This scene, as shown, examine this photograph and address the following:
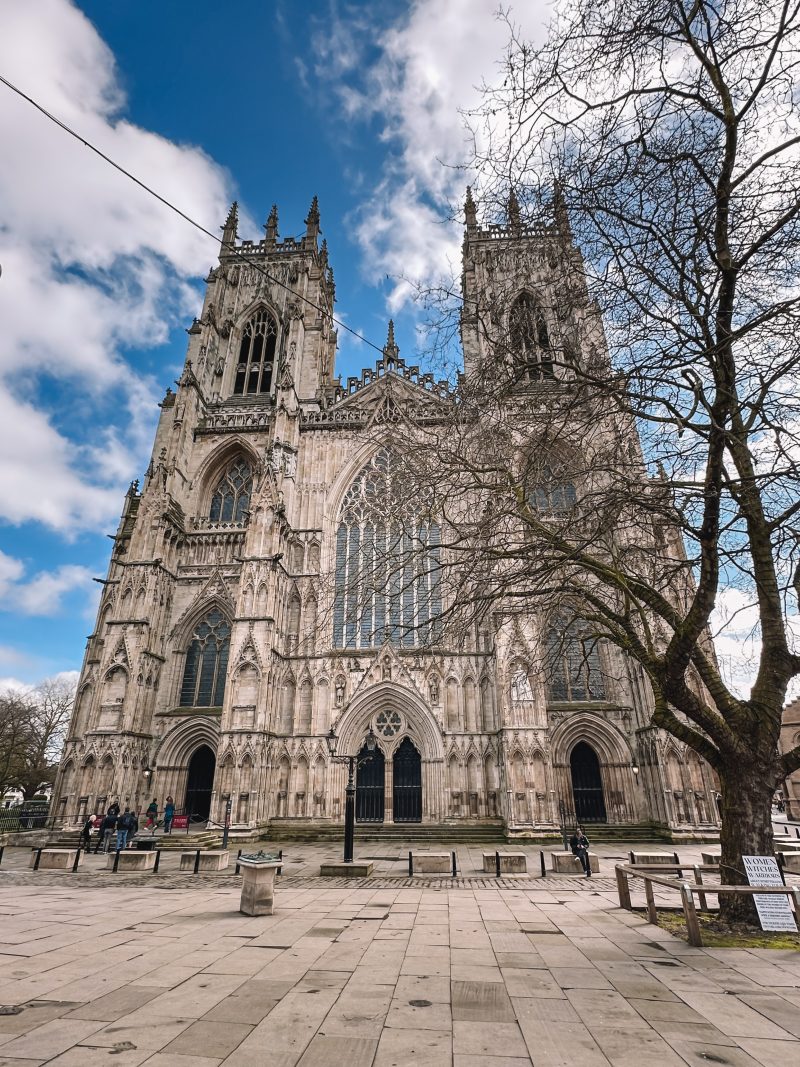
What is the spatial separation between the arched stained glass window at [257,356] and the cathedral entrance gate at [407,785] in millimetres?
20617

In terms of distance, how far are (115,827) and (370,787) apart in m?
8.69

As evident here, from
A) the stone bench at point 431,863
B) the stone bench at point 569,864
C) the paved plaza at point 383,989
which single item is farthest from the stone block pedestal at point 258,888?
the stone bench at point 569,864

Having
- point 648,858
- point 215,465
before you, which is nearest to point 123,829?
point 648,858

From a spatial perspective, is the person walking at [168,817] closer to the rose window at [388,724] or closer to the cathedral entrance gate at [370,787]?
the cathedral entrance gate at [370,787]

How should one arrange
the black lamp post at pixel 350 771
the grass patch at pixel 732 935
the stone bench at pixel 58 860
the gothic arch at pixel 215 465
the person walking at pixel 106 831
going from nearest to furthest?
the grass patch at pixel 732 935, the black lamp post at pixel 350 771, the stone bench at pixel 58 860, the person walking at pixel 106 831, the gothic arch at pixel 215 465

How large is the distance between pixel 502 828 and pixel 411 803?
3.61 metres

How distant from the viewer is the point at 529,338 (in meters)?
7.35

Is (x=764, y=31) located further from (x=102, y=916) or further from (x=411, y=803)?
(x=411, y=803)

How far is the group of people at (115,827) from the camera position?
15914 millimetres

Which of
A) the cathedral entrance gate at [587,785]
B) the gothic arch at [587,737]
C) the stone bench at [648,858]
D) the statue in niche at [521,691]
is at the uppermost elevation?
the statue in niche at [521,691]

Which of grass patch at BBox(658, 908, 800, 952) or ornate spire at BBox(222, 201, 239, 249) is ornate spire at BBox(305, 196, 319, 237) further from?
grass patch at BBox(658, 908, 800, 952)

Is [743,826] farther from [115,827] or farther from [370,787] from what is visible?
[115,827]

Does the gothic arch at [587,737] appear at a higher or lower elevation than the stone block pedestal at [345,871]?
higher

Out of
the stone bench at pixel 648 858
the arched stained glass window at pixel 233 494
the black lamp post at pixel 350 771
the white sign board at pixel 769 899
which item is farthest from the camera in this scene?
the arched stained glass window at pixel 233 494
